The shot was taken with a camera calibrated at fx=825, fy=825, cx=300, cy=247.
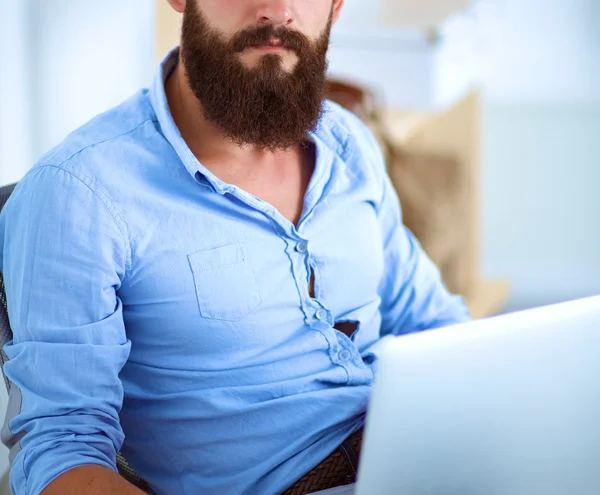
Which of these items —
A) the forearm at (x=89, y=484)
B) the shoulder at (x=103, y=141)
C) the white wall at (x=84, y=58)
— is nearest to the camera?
the forearm at (x=89, y=484)

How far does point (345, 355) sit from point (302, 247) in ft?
0.46

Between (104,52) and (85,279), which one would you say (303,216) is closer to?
(85,279)

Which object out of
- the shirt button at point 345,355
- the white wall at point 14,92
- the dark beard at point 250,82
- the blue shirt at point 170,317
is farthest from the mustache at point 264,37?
the white wall at point 14,92

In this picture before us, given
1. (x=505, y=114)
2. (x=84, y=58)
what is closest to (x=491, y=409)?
(x=84, y=58)

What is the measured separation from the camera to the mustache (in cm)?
94

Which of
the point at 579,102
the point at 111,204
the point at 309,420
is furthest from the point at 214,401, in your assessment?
the point at 579,102

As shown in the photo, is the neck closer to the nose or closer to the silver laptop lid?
the nose

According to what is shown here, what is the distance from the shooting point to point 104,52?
1.97 meters

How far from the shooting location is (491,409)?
583 mm

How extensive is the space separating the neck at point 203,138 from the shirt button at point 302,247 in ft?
0.40

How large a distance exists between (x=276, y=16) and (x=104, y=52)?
1142mm

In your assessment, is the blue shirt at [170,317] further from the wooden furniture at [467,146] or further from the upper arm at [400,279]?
the wooden furniture at [467,146]

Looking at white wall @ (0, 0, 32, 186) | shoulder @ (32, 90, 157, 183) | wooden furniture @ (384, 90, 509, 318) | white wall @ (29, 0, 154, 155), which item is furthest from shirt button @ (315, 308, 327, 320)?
wooden furniture @ (384, 90, 509, 318)

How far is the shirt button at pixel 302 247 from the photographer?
3.16 feet
